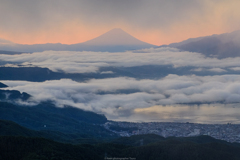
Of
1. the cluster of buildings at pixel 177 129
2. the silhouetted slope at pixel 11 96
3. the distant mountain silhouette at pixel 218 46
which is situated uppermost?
the distant mountain silhouette at pixel 218 46

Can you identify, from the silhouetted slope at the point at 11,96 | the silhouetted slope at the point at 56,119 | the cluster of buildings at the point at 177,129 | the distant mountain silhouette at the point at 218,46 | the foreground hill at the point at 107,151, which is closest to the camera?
the foreground hill at the point at 107,151

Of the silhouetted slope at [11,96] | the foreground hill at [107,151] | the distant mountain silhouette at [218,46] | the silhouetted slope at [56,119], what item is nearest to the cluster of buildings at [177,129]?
the silhouetted slope at [56,119]

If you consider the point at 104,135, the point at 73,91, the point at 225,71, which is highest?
the point at 225,71

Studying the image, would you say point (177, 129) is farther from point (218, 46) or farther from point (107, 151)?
point (218, 46)

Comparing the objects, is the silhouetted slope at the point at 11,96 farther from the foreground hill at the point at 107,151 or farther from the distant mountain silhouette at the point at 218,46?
the distant mountain silhouette at the point at 218,46

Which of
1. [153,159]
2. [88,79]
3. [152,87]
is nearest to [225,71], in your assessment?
[152,87]

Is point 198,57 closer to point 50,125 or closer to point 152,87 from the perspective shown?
point 152,87

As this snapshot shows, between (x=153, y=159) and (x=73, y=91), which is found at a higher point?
(x=73, y=91)
